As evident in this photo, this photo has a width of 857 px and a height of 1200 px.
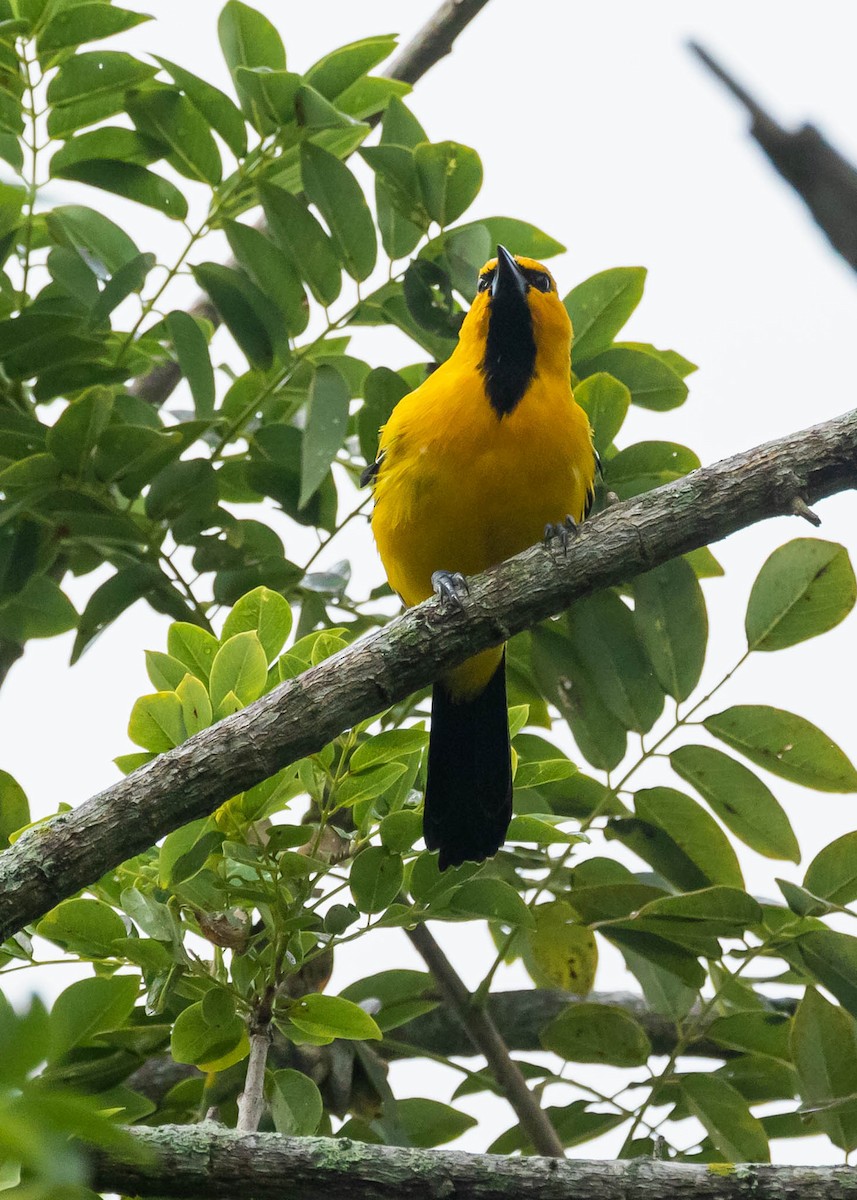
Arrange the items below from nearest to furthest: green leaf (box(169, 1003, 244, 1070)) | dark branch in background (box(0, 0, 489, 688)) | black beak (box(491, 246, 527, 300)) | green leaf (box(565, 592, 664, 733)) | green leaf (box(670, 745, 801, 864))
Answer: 1. green leaf (box(169, 1003, 244, 1070))
2. green leaf (box(670, 745, 801, 864))
3. green leaf (box(565, 592, 664, 733))
4. black beak (box(491, 246, 527, 300))
5. dark branch in background (box(0, 0, 489, 688))

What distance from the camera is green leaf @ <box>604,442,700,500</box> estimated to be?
10.2 ft

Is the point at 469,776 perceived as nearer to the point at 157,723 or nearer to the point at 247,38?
the point at 157,723

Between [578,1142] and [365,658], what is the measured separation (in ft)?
4.44

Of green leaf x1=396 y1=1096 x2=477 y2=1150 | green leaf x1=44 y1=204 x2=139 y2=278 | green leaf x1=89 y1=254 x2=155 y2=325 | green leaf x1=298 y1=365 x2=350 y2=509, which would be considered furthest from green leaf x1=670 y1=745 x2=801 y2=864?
green leaf x1=44 y1=204 x2=139 y2=278

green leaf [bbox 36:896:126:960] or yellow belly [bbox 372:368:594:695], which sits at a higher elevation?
yellow belly [bbox 372:368:594:695]

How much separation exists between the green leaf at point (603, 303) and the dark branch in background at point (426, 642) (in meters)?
1.00

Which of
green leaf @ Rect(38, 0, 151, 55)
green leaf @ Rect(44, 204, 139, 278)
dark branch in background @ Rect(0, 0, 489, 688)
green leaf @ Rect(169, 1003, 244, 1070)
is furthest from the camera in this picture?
dark branch in background @ Rect(0, 0, 489, 688)

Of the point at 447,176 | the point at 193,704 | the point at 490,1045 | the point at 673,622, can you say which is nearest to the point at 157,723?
the point at 193,704

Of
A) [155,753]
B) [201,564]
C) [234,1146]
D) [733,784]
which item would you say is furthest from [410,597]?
[234,1146]

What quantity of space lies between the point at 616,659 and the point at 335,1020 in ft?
3.50

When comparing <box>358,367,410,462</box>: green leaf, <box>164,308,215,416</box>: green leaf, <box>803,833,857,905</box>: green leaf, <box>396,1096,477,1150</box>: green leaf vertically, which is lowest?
<box>396,1096,477,1150</box>: green leaf

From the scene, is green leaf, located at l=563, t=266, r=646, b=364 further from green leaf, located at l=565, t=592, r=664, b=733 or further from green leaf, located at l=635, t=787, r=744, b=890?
green leaf, located at l=635, t=787, r=744, b=890

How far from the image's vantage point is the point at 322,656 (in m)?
2.43

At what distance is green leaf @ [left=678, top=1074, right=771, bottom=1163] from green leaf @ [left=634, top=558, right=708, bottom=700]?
80 cm
